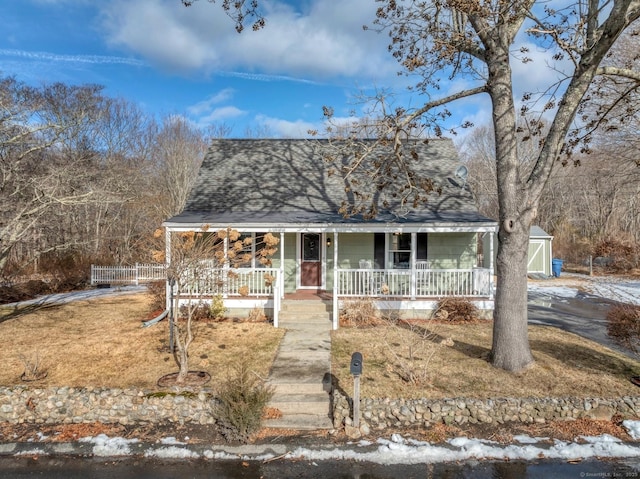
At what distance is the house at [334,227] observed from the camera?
1159 centimetres

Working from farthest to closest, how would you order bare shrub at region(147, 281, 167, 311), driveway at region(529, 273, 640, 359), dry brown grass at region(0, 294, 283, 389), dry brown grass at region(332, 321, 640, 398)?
bare shrub at region(147, 281, 167, 311) < driveway at region(529, 273, 640, 359) < dry brown grass at region(0, 294, 283, 389) < dry brown grass at region(332, 321, 640, 398)

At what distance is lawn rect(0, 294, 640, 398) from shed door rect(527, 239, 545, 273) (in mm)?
14312

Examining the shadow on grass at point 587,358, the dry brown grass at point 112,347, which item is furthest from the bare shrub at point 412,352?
the dry brown grass at point 112,347

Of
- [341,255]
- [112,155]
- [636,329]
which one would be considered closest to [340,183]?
[341,255]

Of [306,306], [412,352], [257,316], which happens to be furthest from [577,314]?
[257,316]

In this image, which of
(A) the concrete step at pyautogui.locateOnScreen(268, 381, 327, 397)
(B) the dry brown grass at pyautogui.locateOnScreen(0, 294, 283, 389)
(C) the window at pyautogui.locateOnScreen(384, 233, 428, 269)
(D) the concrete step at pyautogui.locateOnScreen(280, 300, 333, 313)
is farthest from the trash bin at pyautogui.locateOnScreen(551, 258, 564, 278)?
(A) the concrete step at pyautogui.locateOnScreen(268, 381, 327, 397)

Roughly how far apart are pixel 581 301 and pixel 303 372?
1366 cm

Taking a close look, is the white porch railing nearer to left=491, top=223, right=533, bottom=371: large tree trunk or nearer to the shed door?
left=491, top=223, right=533, bottom=371: large tree trunk

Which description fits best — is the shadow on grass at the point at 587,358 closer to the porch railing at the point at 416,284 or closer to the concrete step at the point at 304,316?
the porch railing at the point at 416,284

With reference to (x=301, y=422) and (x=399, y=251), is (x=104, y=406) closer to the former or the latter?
(x=301, y=422)

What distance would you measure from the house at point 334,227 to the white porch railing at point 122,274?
8252 millimetres

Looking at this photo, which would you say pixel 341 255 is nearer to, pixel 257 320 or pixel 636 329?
pixel 257 320

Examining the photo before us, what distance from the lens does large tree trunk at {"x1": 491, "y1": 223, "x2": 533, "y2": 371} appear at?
743 cm

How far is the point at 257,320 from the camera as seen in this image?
36.5 ft
